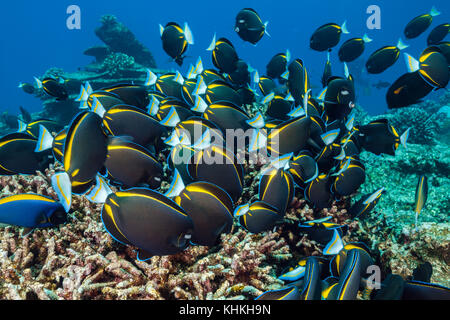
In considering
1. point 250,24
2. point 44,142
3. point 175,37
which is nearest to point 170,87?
point 175,37

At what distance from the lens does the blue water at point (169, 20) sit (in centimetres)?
8338

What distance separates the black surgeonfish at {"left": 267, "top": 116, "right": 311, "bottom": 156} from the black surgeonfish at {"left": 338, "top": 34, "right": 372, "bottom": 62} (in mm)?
2782

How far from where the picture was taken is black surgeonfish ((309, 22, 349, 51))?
383 centimetres

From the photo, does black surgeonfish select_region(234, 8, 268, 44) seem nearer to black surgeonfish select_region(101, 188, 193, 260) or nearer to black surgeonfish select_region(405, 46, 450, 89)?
black surgeonfish select_region(405, 46, 450, 89)

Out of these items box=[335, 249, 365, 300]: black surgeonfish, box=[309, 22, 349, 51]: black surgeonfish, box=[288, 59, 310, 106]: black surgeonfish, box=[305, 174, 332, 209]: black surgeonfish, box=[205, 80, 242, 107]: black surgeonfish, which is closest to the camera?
box=[335, 249, 365, 300]: black surgeonfish

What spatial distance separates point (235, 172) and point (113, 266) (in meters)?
1.13

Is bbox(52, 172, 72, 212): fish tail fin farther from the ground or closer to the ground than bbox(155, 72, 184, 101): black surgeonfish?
closer to the ground

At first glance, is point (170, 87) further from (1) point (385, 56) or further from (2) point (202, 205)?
(1) point (385, 56)

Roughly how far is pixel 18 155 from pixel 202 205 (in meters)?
1.73

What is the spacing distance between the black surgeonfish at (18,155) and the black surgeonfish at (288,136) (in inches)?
82.5

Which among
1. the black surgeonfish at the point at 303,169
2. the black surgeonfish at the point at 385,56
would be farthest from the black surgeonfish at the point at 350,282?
the black surgeonfish at the point at 385,56

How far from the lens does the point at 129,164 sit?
1598mm

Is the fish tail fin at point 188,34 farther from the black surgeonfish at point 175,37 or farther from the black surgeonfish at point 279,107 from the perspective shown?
the black surgeonfish at point 279,107

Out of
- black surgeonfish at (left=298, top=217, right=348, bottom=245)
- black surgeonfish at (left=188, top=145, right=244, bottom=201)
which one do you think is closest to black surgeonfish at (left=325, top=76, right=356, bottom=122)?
black surgeonfish at (left=298, top=217, right=348, bottom=245)
